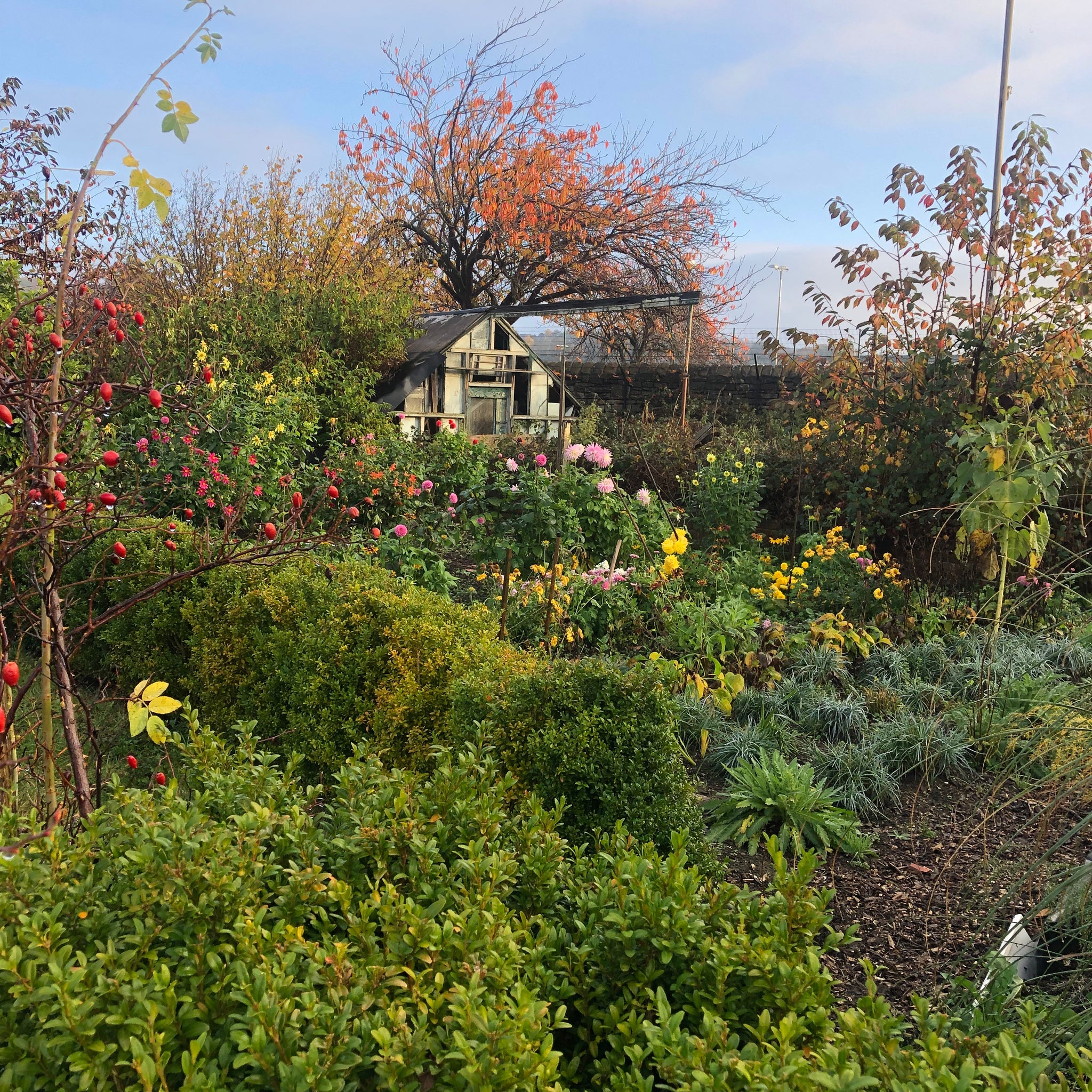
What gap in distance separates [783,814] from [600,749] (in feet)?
3.59

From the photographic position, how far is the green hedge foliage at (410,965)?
1231mm

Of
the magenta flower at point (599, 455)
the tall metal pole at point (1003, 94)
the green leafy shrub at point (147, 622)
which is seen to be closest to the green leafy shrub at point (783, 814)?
the green leafy shrub at point (147, 622)

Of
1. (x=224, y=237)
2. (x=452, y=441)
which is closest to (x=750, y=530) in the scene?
(x=452, y=441)

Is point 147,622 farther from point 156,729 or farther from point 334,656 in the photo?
point 156,729

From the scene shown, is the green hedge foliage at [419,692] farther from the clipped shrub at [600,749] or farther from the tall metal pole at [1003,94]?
the tall metal pole at [1003,94]

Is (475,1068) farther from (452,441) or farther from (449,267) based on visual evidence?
(449,267)

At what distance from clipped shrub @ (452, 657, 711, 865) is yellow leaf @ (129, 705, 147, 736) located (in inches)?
34.5

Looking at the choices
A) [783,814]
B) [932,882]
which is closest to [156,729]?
[783,814]

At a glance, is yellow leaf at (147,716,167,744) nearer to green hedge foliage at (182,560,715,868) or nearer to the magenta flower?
green hedge foliage at (182,560,715,868)

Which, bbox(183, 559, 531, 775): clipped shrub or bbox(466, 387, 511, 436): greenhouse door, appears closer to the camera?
bbox(183, 559, 531, 775): clipped shrub

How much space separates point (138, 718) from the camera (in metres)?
1.88

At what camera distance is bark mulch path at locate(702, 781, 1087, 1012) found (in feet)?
8.10

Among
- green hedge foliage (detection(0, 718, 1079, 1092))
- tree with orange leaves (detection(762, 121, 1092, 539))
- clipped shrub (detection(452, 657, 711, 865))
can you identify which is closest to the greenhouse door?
tree with orange leaves (detection(762, 121, 1092, 539))

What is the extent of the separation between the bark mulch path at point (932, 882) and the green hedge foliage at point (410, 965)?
852 millimetres
